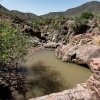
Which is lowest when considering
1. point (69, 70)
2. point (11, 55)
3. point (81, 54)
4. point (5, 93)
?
point (5, 93)

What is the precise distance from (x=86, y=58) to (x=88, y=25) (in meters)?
40.8

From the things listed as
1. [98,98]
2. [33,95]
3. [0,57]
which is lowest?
[33,95]

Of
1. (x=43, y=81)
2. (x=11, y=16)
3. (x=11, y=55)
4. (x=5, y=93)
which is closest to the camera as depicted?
(x=5, y=93)

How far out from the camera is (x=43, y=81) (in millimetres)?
20781

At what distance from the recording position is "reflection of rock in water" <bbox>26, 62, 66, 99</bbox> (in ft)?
60.4

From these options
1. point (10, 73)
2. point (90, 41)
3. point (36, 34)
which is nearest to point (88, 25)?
point (36, 34)

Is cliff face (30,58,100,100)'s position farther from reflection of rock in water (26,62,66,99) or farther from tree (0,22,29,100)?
tree (0,22,29,100)

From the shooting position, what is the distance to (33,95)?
17.4m

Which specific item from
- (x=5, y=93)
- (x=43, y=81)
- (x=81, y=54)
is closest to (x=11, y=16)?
(x=81, y=54)

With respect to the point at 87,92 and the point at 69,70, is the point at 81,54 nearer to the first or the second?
the point at 69,70

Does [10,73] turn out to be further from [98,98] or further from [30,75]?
[98,98]

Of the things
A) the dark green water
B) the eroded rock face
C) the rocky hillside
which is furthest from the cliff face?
the rocky hillside

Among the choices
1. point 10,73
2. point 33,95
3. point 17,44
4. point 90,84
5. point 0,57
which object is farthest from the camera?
point 10,73

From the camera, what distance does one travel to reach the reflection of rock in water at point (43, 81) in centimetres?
1841
